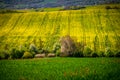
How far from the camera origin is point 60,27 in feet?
300

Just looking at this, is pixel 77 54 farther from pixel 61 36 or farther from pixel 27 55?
pixel 61 36

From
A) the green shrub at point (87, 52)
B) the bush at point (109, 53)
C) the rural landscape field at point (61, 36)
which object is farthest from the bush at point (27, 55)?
the bush at point (109, 53)

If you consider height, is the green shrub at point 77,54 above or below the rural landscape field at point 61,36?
below

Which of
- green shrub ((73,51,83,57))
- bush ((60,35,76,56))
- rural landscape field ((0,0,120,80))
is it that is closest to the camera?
rural landscape field ((0,0,120,80))

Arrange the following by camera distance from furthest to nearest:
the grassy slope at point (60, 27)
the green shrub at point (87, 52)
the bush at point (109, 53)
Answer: the grassy slope at point (60, 27) → the green shrub at point (87, 52) → the bush at point (109, 53)

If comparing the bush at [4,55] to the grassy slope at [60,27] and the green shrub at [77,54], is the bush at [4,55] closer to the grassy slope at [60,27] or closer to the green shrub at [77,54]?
the grassy slope at [60,27]

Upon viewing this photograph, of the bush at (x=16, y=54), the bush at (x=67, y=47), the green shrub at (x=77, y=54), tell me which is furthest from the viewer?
the bush at (x=67, y=47)

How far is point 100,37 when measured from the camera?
7812 cm

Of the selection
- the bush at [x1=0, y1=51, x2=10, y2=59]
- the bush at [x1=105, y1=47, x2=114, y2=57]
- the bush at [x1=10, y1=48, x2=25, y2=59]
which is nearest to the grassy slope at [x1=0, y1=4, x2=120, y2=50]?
the bush at [x1=105, y1=47, x2=114, y2=57]

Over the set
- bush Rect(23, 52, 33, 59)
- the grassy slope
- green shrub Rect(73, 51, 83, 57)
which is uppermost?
the grassy slope

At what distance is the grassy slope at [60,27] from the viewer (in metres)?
77.9

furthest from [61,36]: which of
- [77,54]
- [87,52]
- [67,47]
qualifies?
[87,52]

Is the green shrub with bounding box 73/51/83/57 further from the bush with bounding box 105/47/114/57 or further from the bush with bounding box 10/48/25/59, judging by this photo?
the bush with bounding box 10/48/25/59

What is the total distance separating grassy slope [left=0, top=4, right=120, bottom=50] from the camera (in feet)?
256
